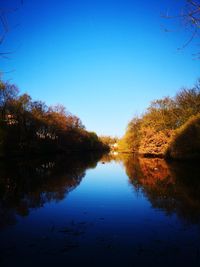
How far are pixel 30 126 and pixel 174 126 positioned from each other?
35868 millimetres

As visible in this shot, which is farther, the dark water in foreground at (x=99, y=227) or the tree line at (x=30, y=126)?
the tree line at (x=30, y=126)

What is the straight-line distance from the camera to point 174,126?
219 ft

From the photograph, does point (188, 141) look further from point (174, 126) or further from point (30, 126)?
point (30, 126)

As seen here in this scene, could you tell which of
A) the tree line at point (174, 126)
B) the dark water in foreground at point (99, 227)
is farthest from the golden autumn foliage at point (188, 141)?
the dark water in foreground at point (99, 227)

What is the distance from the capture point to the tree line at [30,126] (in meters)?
58.3

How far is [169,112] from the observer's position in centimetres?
6900

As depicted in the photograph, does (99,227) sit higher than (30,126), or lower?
lower

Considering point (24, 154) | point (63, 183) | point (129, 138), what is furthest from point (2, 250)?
point (129, 138)

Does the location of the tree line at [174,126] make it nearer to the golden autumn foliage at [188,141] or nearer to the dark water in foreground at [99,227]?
the golden autumn foliage at [188,141]

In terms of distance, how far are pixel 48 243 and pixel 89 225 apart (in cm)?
299

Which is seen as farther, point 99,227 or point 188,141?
point 188,141

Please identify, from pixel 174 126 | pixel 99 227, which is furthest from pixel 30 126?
pixel 99 227

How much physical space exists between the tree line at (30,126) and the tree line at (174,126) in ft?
94.2

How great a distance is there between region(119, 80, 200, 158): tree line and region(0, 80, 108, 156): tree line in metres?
28.7
